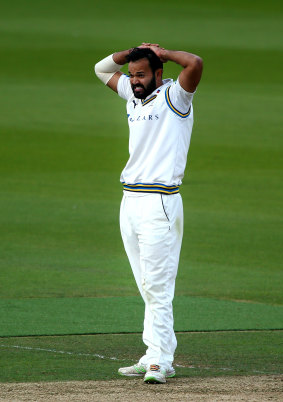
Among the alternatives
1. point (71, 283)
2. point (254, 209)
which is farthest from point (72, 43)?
point (71, 283)

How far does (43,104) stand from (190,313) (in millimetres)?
18245

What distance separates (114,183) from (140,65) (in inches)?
484

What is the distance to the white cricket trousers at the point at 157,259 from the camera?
647 cm

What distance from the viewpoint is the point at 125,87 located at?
704 centimetres

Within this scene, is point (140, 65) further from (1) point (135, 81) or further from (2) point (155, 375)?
(2) point (155, 375)

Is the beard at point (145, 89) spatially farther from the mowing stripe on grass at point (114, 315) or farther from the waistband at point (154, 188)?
the mowing stripe on grass at point (114, 315)

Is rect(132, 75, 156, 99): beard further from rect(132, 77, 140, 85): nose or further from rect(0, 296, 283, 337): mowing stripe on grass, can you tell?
rect(0, 296, 283, 337): mowing stripe on grass

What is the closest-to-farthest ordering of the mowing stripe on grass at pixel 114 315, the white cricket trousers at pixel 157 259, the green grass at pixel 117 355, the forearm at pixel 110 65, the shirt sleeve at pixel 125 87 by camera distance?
the white cricket trousers at pixel 157 259 < the green grass at pixel 117 355 < the shirt sleeve at pixel 125 87 < the forearm at pixel 110 65 < the mowing stripe on grass at pixel 114 315

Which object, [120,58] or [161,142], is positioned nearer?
[161,142]

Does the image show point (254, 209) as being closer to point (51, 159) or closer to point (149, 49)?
point (51, 159)

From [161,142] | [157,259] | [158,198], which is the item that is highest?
[161,142]

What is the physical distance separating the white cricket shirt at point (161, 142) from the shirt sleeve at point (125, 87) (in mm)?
453

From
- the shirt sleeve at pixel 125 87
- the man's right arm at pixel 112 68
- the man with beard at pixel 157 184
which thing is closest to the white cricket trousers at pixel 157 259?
the man with beard at pixel 157 184

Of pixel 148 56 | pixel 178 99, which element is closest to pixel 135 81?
pixel 148 56
